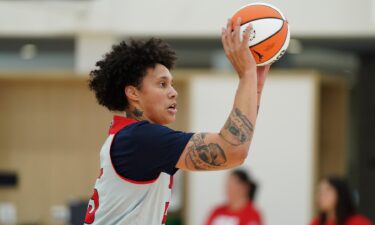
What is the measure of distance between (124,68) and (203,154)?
571mm

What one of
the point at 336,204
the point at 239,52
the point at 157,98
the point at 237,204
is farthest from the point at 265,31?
the point at 237,204

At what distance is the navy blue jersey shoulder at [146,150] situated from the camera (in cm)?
344

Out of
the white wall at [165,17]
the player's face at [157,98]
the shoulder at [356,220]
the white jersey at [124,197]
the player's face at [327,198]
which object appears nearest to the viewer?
the white jersey at [124,197]

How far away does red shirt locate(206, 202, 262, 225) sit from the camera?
327 inches

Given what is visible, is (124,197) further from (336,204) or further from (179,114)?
(179,114)

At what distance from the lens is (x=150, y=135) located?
3473 millimetres

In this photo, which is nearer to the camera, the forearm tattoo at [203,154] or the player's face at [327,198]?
the forearm tattoo at [203,154]

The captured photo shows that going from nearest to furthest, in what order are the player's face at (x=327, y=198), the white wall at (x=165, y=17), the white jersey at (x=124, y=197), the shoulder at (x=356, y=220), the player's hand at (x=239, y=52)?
1. the player's hand at (x=239, y=52)
2. the white jersey at (x=124, y=197)
3. the shoulder at (x=356, y=220)
4. the player's face at (x=327, y=198)
5. the white wall at (x=165, y=17)

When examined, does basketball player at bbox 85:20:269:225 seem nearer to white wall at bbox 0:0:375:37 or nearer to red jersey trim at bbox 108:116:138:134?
red jersey trim at bbox 108:116:138:134

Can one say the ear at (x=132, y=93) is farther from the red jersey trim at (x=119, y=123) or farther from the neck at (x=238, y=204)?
the neck at (x=238, y=204)

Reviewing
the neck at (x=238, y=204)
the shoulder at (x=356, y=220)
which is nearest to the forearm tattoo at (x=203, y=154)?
the shoulder at (x=356, y=220)

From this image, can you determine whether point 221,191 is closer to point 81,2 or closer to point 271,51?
point 81,2

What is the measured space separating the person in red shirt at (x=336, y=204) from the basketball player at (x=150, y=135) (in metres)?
4.23

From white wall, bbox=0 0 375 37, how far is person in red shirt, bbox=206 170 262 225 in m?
1.97
